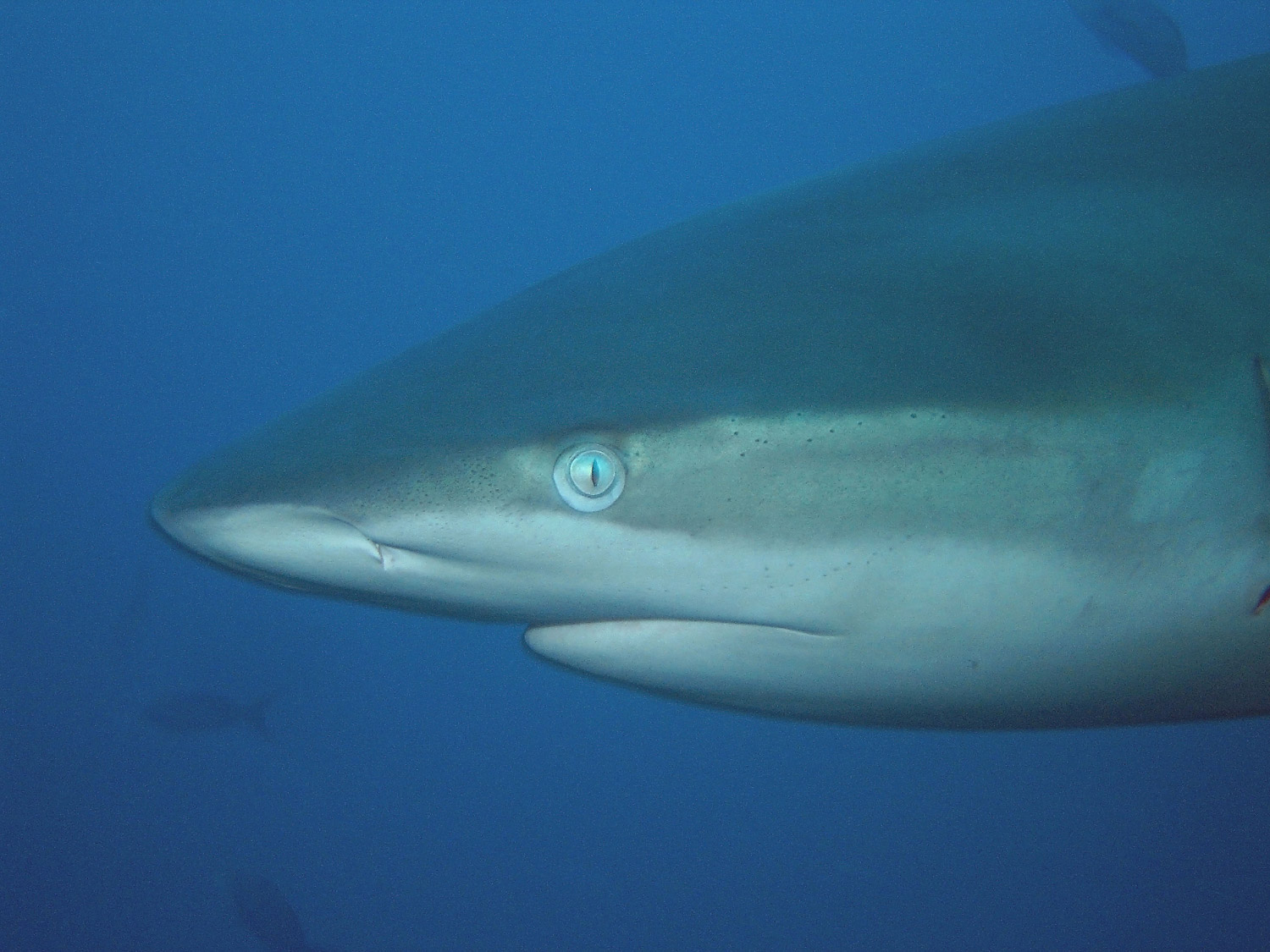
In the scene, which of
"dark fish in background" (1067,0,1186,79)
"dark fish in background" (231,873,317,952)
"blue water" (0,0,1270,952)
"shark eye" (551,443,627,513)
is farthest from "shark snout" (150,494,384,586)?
"blue water" (0,0,1270,952)

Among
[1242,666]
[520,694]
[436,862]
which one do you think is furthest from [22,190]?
[1242,666]

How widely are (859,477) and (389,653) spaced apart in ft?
84.6

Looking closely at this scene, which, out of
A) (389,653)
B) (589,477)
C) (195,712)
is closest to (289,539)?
(589,477)

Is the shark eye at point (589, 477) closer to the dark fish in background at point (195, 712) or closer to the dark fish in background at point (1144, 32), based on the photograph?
the dark fish in background at point (1144, 32)

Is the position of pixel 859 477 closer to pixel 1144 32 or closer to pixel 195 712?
pixel 1144 32

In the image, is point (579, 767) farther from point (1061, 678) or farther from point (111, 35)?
point (111, 35)

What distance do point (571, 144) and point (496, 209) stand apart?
5.88m

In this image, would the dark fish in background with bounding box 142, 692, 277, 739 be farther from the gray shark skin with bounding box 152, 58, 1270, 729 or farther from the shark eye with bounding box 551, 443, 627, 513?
the shark eye with bounding box 551, 443, 627, 513

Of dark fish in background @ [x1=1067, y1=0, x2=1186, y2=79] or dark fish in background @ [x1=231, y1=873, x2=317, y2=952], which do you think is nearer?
dark fish in background @ [x1=1067, y1=0, x2=1186, y2=79]

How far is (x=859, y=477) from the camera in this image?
3.08 feet

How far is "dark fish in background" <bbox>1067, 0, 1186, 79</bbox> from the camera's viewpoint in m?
7.43

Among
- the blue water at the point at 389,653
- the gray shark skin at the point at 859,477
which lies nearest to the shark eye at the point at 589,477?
the gray shark skin at the point at 859,477

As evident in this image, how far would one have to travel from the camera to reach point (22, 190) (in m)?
26.8

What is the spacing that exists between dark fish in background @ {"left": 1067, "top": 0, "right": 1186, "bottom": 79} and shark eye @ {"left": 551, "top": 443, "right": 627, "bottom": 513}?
352 inches
